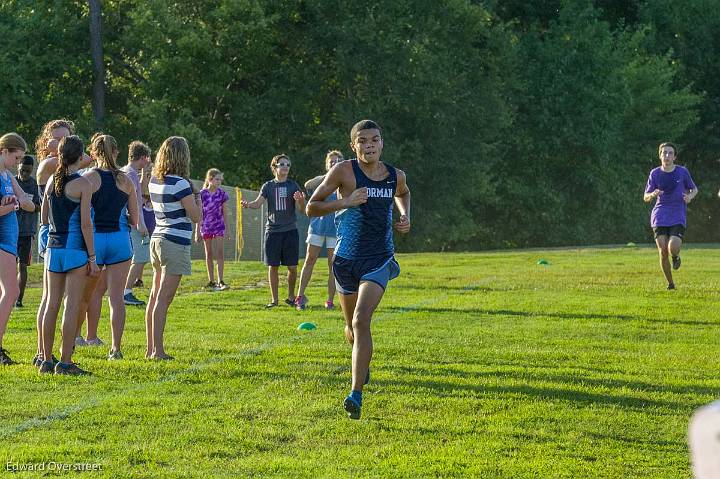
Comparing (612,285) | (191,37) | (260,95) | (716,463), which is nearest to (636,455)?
(716,463)

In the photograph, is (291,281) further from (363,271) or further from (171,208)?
(363,271)

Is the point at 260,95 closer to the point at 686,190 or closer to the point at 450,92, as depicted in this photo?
the point at 450,92

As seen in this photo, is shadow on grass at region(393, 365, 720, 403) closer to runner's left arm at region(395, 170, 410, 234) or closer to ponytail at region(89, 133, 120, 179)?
runner's left arm at region(395, 170, 410, 234)

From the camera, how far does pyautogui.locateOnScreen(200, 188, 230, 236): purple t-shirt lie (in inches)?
732

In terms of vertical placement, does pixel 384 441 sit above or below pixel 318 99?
below

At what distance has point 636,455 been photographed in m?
6.30

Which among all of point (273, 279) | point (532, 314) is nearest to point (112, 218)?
point (273, 279)

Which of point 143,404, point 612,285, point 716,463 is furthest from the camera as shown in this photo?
point 612,285

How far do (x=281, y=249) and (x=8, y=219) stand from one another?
19.6 feet

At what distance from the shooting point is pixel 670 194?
666 inches

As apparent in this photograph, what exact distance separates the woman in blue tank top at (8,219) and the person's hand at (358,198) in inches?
125

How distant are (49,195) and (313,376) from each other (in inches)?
95.2

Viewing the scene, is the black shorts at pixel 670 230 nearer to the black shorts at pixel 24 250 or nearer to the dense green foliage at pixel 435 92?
the black shorts at pixel 24 250

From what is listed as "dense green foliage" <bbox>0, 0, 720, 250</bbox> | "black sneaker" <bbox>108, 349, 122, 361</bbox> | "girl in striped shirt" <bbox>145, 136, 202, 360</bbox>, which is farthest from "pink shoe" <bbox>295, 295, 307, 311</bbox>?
"dense green foliage" <bbox>0, 0, 720, 250</bbox>
